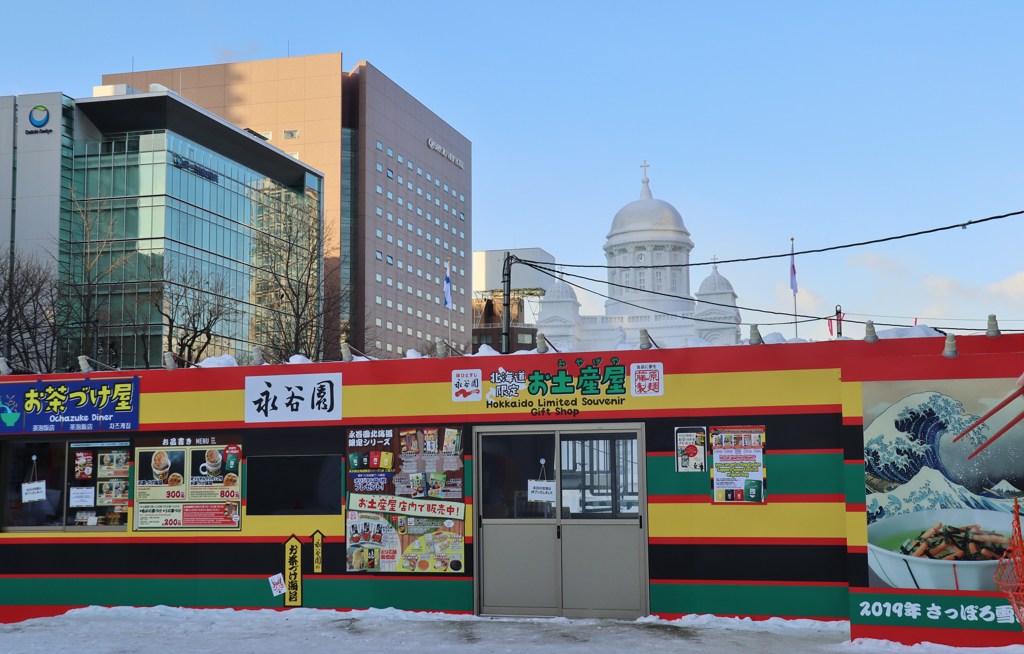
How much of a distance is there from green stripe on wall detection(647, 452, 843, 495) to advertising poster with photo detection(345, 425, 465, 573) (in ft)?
8.31

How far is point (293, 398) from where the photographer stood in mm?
13539

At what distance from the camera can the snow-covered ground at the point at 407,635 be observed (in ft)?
35.3

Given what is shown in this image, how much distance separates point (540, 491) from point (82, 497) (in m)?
6.53

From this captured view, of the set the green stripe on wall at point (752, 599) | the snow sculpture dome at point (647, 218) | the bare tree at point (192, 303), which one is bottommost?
the green stripe on wall at point (752, 599)

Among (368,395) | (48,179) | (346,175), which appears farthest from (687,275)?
(368,395)

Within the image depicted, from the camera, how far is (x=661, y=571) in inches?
484

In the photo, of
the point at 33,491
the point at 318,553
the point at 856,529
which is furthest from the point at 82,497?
the point at 856,529

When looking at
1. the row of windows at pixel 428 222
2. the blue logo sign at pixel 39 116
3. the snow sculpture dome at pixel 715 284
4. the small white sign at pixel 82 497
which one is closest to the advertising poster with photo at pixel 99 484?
the small white sign at pixel 82 497

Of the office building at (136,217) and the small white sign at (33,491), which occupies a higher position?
the office building at (136,217)

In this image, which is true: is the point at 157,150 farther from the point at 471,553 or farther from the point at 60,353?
the point at 471,553

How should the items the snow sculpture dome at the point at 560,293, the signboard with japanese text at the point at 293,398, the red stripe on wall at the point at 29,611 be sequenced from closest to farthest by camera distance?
the signboard with japanese text at the point at 293,398, the red stripe on wall at the point at 29,611, the snow sculpture dome at the point at 560,293

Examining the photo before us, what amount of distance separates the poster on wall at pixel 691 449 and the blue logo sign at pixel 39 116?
67.9 m

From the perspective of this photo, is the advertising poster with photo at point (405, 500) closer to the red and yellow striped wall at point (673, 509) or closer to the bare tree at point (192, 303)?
the red and yellow striped wall at point (673, 509)

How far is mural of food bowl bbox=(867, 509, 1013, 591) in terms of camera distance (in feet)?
34.9
